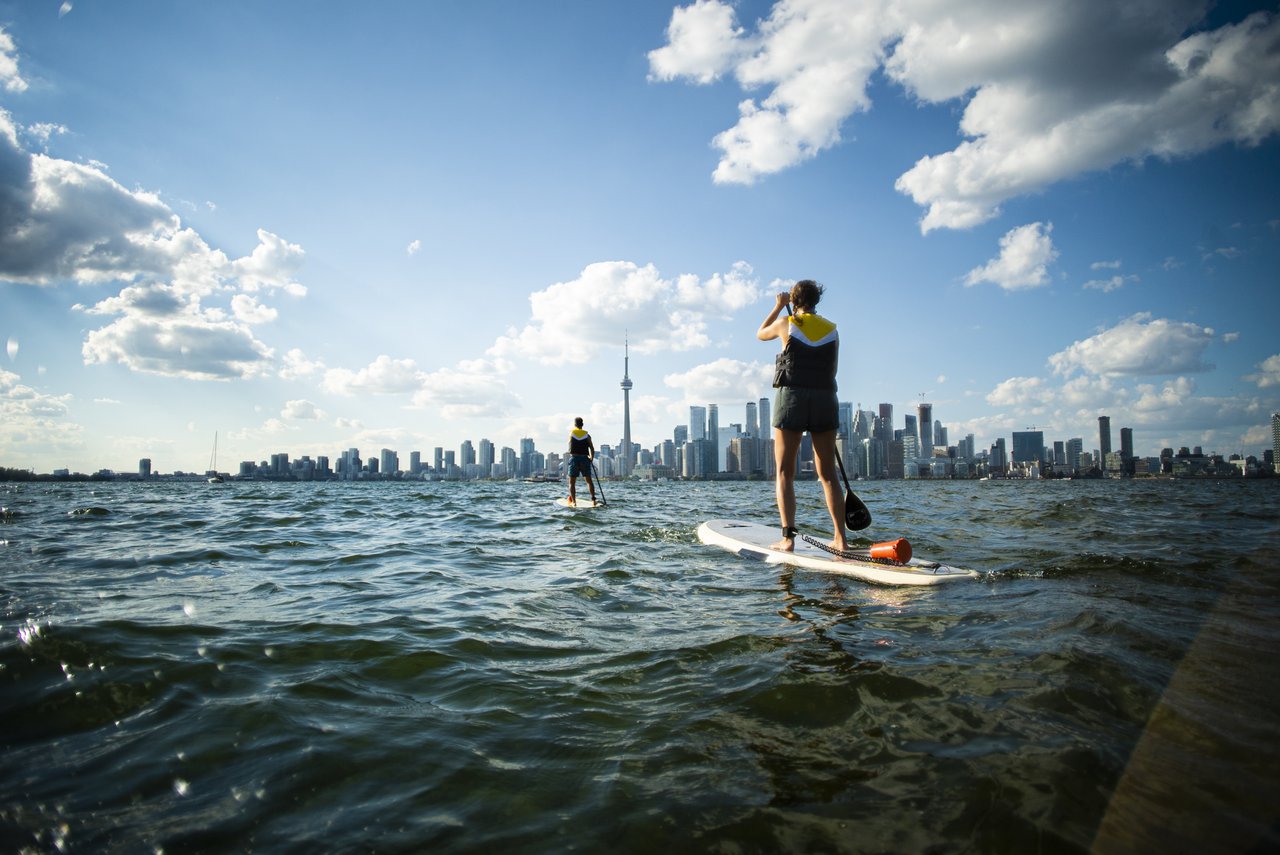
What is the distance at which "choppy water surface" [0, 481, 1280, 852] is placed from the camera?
1.74m

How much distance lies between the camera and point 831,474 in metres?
6.23

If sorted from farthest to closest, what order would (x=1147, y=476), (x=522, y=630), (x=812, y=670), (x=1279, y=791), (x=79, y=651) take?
Answer: 1. (x=1147, y=476)
2. (x=522, y=630)
3. (x=79, y=651)
4. (x=812, y=670)
5. (x=1279, y=791)

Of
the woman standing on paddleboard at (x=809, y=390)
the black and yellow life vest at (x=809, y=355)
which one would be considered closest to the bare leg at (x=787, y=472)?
the woman standing on paddleboard at (x=809, y=390)

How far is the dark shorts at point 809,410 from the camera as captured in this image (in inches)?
241

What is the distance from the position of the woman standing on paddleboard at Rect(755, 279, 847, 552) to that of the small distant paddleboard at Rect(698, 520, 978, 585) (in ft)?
1.56

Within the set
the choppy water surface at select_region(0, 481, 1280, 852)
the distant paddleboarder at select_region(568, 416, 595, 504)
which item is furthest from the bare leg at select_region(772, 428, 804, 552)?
the distant paddleboarder at select_region(568, 416, 595, 504)

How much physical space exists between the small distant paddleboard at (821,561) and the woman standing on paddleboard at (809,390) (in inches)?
18.7

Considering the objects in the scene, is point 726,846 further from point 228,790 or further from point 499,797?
point 228,790

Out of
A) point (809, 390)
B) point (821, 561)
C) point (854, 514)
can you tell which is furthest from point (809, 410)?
point (821, 561)

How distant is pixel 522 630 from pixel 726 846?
8.41 ft

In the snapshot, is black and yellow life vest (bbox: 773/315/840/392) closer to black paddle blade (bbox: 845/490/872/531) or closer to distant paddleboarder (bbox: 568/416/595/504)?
black paddle blade (bbox: 845/490/872/531)

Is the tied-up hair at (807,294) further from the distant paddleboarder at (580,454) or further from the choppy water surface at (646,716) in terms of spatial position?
the distant paddleboarder at (580,454)

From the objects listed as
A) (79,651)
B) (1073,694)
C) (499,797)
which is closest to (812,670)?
(1073,694)

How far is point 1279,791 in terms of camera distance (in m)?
1.77
